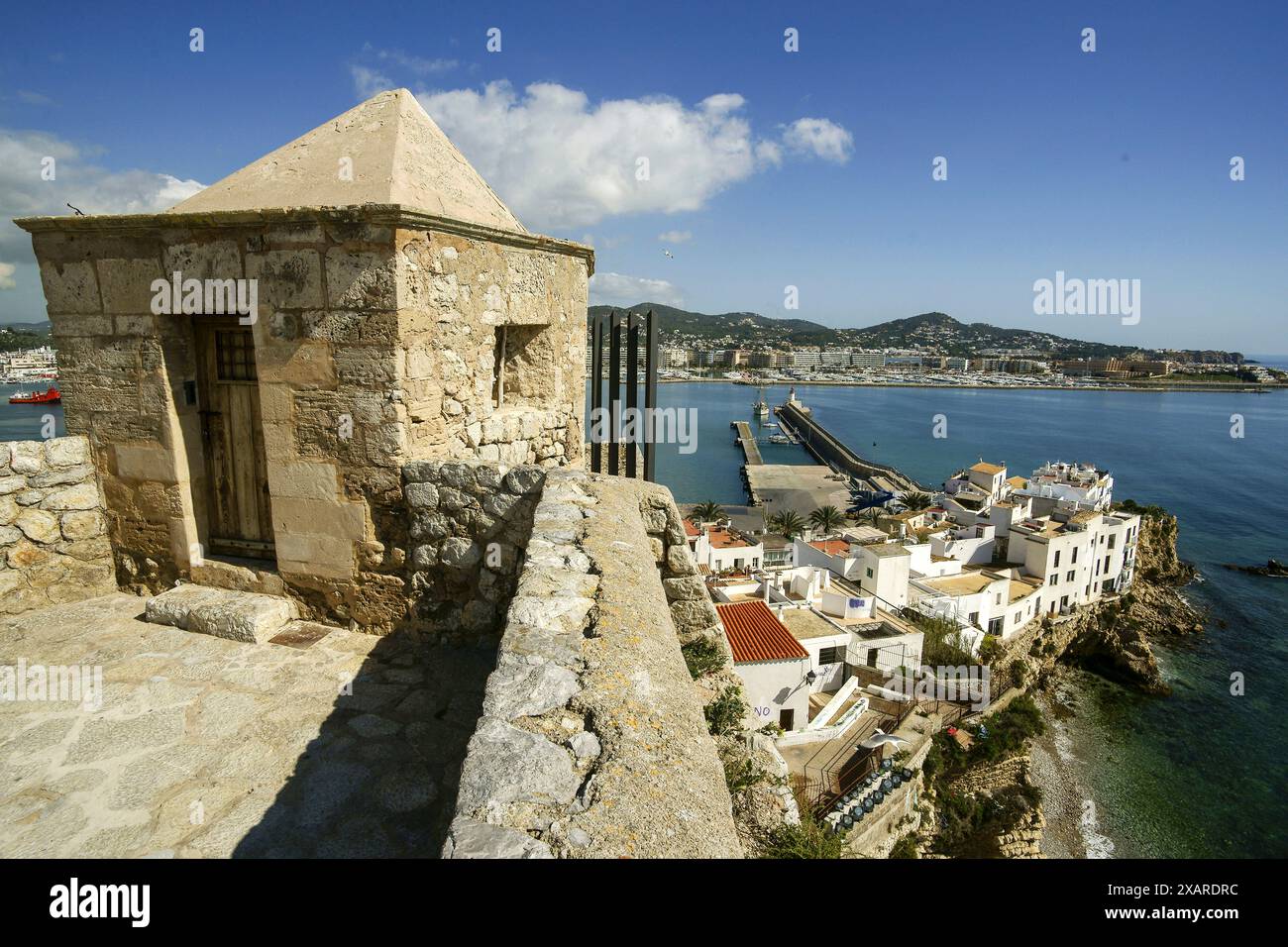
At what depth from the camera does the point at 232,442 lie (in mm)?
4551

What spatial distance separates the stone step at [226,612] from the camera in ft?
13.3

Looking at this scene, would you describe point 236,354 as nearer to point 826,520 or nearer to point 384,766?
point 384,766

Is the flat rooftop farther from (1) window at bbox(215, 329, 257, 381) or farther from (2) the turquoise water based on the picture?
(1) window at bbox(215, 329, 257, 381)

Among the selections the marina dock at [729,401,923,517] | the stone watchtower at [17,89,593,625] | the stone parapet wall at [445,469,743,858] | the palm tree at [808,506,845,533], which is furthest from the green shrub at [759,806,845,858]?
the marina dock at [729,401,923,517]

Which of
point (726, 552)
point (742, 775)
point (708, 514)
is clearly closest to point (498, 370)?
point (742, 775)

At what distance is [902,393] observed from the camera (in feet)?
484

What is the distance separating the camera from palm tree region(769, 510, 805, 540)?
4541 centimetres

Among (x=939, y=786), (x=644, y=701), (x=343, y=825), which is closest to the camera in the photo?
(x=644, y=701)

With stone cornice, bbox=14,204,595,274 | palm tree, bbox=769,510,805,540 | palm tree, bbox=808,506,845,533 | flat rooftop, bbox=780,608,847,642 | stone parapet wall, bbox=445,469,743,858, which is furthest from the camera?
palm tree, bbox=808,506,845,533

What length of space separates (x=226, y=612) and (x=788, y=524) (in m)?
44.1

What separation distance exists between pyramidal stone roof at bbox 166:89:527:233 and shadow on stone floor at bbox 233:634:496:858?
103 inches

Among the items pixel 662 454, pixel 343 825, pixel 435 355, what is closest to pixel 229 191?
pixel 435 355
